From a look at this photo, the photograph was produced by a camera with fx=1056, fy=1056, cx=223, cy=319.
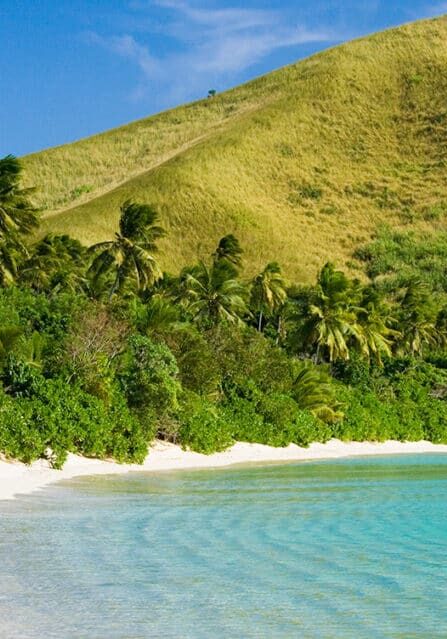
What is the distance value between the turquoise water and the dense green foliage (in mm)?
7286

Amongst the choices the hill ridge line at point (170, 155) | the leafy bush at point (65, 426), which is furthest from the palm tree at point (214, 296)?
the hill ridge line at point (170, 155)

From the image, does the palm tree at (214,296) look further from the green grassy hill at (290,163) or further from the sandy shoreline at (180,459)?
the green grassy hill at (290,163)

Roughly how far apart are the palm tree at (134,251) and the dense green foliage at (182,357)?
0.21 ft

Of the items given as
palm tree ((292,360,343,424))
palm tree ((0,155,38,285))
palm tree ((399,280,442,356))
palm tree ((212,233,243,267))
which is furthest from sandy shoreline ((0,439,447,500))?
palm tree ((212,233,243,267))

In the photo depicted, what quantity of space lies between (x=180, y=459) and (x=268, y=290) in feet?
94.9

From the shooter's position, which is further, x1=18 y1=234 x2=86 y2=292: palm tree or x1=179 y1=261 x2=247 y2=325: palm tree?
x1=18 y1=234 x2=86 y2=292: palm tree

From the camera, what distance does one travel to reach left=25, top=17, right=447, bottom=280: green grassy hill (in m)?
97.0

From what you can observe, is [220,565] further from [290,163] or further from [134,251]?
[290,163]

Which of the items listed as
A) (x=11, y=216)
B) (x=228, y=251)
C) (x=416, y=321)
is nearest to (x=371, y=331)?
(x=416, y=321)

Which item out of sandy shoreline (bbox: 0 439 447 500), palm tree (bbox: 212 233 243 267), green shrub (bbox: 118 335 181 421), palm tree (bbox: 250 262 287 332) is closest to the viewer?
sandy shoreline (bbox: 0 439 447 500)

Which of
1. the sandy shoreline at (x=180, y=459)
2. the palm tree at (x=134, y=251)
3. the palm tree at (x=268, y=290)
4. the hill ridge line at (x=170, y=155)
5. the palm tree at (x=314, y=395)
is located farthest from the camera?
the hill ridge line at (x=170, y=155)

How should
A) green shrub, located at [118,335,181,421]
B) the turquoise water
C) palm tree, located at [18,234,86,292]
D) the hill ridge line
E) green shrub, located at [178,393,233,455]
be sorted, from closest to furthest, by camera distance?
the turquoise water < green shrub, located at [118,335,181,421] < green shrub, located at [178,393,233,455] < palm tree, located at [18,234,86,292] < the hill ridge line

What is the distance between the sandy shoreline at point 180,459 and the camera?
18.4 metres

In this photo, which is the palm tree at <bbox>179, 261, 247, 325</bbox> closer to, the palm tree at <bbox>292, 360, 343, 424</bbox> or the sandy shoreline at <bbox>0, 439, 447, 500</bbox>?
the palm tree at <bbox>292, 360, 343, 424</bbox>
